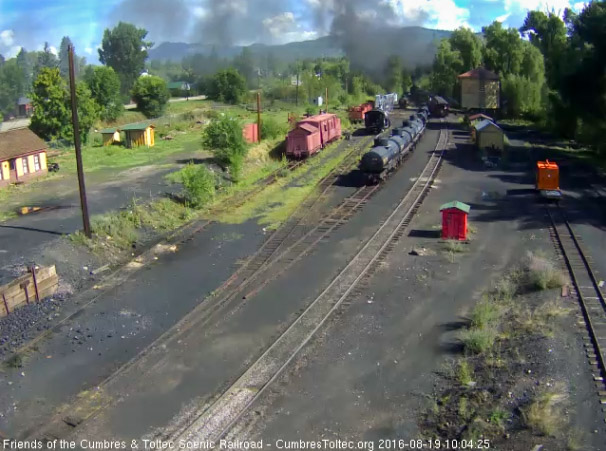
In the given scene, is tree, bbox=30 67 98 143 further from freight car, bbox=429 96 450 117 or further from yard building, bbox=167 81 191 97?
yard building, bbox=167 81 191 97

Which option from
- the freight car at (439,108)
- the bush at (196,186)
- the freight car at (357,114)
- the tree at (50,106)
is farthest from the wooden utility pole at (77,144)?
the freight car at (439,108)

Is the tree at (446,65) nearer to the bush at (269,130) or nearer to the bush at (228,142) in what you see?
the bush at (269,130)

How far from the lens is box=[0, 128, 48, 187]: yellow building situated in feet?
94.1

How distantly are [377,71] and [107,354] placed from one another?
59.6 meters

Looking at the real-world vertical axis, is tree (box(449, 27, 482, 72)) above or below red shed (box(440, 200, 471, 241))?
above

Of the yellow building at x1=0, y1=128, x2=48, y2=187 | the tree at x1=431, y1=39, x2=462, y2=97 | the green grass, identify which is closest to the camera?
the yellow building at x1=0, y1=128, x2=48, y2=187

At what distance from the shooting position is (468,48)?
7031cm

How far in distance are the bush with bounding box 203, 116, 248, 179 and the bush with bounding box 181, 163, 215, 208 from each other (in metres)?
4.55

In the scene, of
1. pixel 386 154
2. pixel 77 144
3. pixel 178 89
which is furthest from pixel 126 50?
pixel 77 144

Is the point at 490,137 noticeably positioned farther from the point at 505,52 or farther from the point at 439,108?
the point at 505,52

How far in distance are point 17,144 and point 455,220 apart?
23.7 m

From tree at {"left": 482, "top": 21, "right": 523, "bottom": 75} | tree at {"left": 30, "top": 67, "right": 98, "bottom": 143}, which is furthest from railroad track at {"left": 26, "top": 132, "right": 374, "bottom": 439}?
tree at {"left": 482, "top": 21, "right": 523, "bottom": 75}

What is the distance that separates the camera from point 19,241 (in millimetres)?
19141

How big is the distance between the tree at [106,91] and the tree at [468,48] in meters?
41.4
